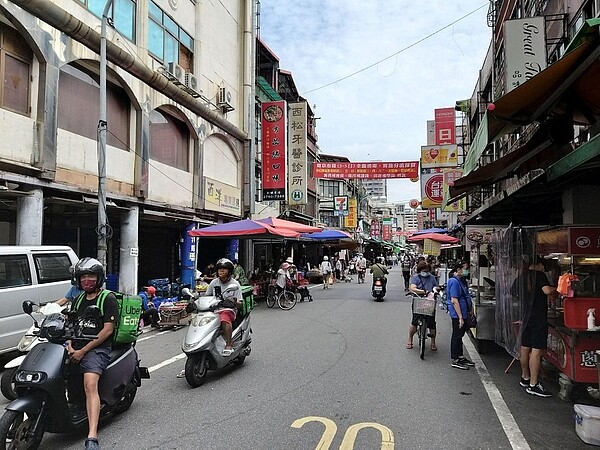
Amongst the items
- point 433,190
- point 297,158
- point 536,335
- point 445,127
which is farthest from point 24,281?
point 445,127

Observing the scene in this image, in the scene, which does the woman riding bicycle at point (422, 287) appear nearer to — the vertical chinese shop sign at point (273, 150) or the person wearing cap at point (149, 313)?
the person wearing cap at point (149, 313)

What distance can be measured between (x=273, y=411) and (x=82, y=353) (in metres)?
2.20

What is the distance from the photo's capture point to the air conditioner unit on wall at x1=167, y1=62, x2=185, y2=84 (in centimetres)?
1788

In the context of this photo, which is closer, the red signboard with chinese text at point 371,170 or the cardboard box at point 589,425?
the cardboard box at point 589,425

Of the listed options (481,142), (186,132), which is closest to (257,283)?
(186,132)

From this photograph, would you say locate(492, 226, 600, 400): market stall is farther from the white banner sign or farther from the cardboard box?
the white banner sign

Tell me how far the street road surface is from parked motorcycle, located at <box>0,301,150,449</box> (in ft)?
1.19

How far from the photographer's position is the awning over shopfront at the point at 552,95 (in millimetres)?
4746

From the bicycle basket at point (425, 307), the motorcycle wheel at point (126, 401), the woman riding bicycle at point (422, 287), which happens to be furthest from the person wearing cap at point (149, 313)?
the motorcycle wheel at point (126, 401)

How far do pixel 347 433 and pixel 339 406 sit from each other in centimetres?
85

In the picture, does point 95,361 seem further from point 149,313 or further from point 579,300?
point 149,313

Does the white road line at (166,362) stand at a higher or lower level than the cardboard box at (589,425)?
lower

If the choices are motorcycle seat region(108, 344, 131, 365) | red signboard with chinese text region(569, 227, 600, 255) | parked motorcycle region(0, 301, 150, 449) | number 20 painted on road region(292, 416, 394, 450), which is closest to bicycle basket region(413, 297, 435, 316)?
red signboard with chinese text region(569, 227, 600, 255)

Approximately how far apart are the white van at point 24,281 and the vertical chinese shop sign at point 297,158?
18.4 m
